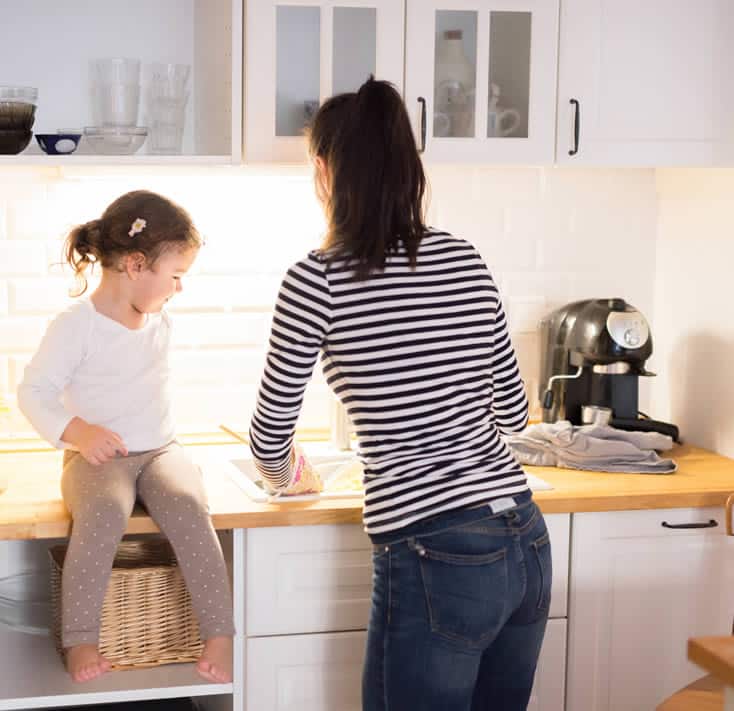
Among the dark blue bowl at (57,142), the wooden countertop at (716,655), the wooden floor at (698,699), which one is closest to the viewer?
the wooden countertop at (716,655)

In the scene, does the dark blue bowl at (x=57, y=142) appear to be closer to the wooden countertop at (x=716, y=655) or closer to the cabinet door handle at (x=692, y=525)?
the cabinet door handle at (x=692, y=525)

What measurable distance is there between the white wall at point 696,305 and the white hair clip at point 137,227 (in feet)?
4.06

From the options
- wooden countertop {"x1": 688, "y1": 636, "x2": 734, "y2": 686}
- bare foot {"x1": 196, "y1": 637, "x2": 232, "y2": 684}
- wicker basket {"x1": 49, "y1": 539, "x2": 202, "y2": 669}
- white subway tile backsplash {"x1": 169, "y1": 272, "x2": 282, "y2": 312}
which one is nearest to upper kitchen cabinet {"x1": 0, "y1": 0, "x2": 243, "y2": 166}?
white subway tile backsplash {"x1": 169, "y1": 272, "x2": 282, "y2": 312}

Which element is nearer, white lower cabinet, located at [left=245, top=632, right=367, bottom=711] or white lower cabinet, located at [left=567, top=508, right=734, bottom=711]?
white lower cabinet, located at [left=245, top=632, right=367, bottom=711]

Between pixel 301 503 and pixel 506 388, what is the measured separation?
422 millimetres

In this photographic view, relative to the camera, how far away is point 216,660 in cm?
218

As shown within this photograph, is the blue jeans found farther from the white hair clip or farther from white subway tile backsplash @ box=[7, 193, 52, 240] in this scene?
white subway tile backsplash @ box=[7, 193, 52, 240]

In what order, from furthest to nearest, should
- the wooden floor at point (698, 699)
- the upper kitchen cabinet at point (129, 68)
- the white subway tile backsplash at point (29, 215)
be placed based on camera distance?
the white subway tile backsplash at point (29, 215)
the upper kitchen cabinet at point (129, 68)
the wooden floor at point (698, 699)

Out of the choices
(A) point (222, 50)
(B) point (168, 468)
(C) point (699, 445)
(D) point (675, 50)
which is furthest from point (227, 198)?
(C) point (699, 445)

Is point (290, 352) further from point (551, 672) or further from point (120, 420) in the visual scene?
point (551, 672)

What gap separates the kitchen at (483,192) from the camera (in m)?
2.40

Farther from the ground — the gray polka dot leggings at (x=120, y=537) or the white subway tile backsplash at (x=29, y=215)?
the white subway tile backsplash at (x=29, y=215)

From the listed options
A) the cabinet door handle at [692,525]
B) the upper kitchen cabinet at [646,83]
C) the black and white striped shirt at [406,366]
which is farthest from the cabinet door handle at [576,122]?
the cabinet door handle at [692,525]

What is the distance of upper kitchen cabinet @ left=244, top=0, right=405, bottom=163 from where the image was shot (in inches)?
92.6
